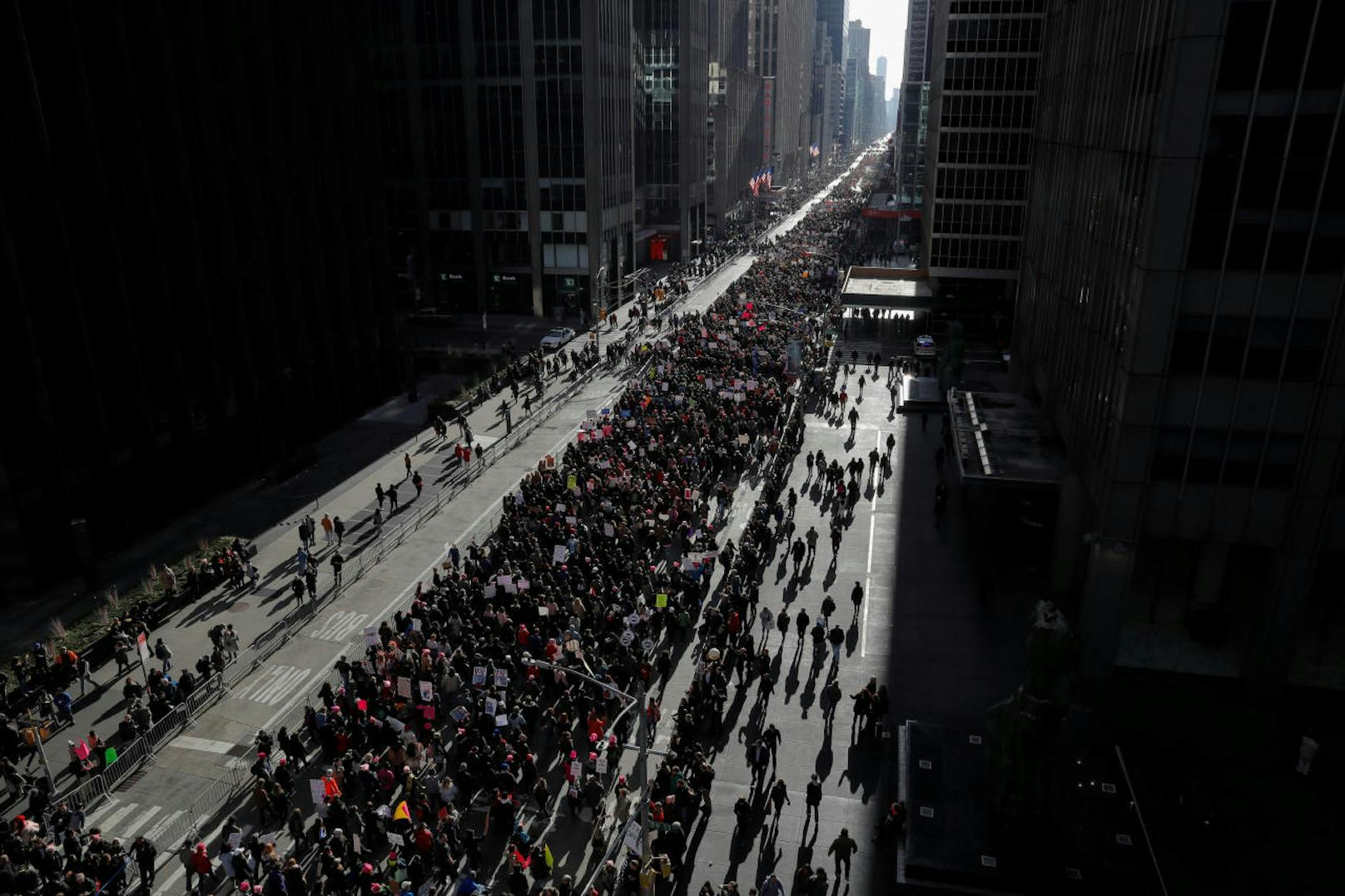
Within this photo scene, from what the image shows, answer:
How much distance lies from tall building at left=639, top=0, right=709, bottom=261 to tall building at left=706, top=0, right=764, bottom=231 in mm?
10979

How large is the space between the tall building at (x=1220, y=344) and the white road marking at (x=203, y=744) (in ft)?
86.1

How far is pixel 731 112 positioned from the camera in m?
155

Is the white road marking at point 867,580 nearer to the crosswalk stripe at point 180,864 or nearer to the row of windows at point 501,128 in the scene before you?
the crosswalk stripe at point 180,864

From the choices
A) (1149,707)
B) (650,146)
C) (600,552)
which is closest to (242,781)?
(600,552)

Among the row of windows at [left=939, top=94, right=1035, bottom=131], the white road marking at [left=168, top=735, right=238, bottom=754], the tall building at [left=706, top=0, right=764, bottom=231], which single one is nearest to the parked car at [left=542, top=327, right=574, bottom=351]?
the row of windows at [left=939, top=94, right=1035, bottom=131]

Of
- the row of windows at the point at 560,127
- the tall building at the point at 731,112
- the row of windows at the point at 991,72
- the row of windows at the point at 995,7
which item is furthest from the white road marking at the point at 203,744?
the tall building at the point at 731,112

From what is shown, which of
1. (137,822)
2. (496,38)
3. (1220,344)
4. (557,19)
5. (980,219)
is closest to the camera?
(137,822)

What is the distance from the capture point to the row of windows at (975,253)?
8238cm

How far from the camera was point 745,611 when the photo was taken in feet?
104

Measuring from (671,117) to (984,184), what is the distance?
175ft

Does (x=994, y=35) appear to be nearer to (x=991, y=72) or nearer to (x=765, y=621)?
(x=991, y=72)

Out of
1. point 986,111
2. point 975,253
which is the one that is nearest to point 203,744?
point 975,253

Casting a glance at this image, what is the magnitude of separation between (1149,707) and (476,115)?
76627 millimetres

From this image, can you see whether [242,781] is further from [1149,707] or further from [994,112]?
[994,112]
